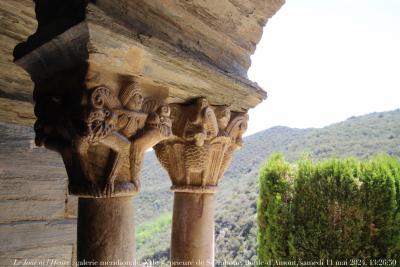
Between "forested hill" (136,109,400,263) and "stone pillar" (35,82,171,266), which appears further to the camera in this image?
"forested hill" (136,109,400,263)

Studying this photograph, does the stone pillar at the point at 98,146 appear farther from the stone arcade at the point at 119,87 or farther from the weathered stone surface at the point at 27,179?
the weathered stone surface at the point at 27,179

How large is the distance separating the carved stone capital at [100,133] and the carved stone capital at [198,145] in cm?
39

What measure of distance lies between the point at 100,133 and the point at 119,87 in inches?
8.6

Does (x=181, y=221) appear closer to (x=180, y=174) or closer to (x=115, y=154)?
(x=180, y=174)

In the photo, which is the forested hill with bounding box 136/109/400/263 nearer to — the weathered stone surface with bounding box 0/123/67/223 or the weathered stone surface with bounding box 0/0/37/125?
the weathered stone surface with bounding box 0/123/67/223

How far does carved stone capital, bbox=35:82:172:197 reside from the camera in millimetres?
1283

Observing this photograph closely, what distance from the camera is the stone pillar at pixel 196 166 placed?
1.92 m

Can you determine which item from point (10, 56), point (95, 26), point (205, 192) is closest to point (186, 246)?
point (205, 192)

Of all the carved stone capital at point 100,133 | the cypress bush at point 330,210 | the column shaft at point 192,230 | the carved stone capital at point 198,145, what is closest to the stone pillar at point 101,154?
the carved stone capital at point 100,133

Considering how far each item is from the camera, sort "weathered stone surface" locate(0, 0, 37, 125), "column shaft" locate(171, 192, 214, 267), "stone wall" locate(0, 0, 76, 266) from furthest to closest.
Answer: "stone wall" locate(0, 0, 76, 266) < "column shaft" locate(171, 192, 214, 267) < "weathered stone surface" locate(0, 0, 37, 125)

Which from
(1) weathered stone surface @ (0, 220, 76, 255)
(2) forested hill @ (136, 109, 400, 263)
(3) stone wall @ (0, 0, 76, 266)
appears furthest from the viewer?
(2) forested hill @ (136, 109, 400, 263)

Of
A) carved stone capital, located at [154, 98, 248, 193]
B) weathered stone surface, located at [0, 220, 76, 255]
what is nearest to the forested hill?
weathered stone surface, located at [0, 220, 76, 255]

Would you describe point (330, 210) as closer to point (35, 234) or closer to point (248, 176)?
point (35, 234)

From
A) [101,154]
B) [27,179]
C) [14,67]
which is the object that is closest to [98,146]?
[101,154]
